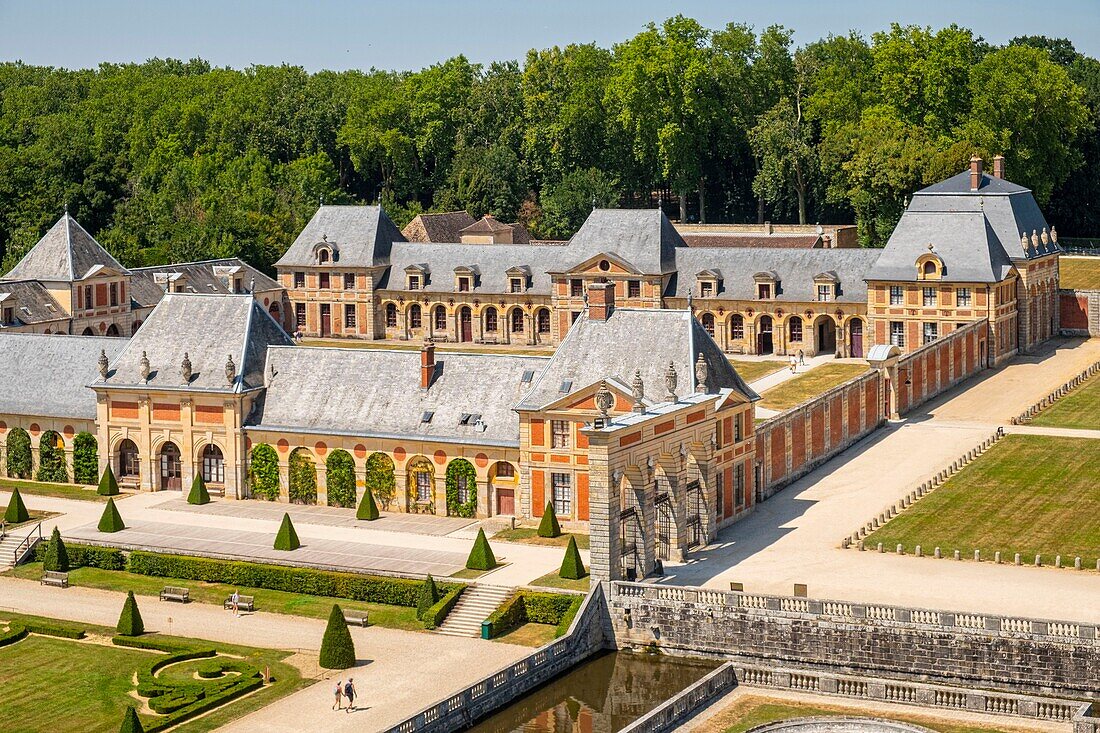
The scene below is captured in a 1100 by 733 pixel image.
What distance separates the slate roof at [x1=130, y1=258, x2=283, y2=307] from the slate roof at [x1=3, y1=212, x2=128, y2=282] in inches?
163

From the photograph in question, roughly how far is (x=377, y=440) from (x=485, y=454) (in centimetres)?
411

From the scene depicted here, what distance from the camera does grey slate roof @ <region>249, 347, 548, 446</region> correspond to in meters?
61.0

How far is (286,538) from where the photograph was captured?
55688 millimetres

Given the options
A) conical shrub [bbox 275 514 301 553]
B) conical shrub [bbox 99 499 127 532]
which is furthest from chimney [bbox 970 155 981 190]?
conical shrub [bbox 99 499 127 532]

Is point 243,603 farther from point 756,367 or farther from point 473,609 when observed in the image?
point 756,367

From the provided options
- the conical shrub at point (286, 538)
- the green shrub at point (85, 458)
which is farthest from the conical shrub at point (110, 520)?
the green shrub at point (85, 458)

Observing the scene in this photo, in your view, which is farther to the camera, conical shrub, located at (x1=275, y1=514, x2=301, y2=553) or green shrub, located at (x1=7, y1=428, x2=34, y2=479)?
green shrub, located at (x1=7, y1=428, x2=34, y2=479)

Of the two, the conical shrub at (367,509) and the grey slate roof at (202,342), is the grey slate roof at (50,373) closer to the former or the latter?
the grey slate roof at (202,342)

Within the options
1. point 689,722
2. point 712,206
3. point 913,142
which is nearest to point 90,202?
point 712,206

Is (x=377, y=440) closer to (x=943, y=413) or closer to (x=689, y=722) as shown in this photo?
(x=689, y=722)

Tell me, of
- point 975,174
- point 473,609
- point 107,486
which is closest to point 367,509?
point 107,486

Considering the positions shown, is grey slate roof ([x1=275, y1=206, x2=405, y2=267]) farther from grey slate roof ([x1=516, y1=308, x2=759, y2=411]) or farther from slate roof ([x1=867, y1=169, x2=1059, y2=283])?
grey slate roof ([x1=516, y1=308, x2=759, y2=411])

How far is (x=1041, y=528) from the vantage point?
5597cm

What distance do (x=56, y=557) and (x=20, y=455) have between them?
1358 cm
